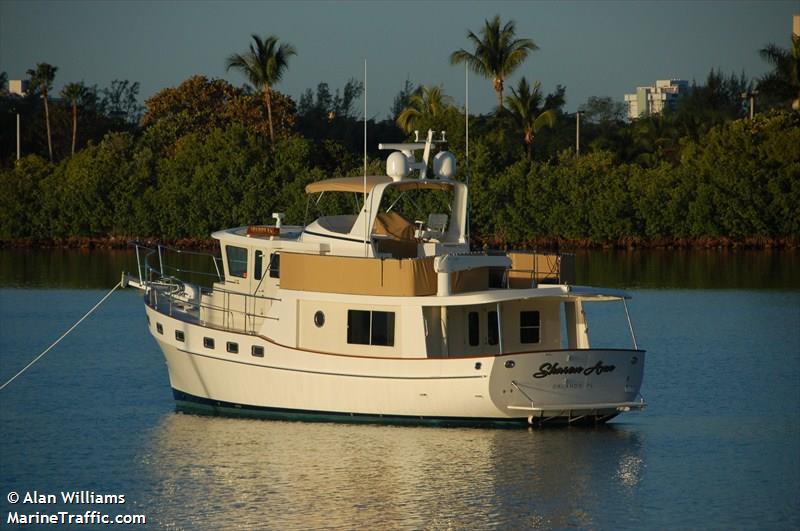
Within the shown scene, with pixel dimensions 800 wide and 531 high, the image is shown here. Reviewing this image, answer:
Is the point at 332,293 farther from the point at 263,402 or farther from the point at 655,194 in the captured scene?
the point at 655,194

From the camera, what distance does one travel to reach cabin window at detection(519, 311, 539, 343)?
3047 cm

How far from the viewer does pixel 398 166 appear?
30.5 m

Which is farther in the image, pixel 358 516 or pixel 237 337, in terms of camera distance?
pixel 237 337

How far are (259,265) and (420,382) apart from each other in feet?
17.7

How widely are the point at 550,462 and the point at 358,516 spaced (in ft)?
15.1

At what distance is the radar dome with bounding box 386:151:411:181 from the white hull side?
13.1ft

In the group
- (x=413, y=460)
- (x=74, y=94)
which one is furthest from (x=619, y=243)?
(x=413, y=460)

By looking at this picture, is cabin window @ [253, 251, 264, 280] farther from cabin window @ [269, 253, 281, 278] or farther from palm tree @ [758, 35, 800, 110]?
palm tree @ [758, 35, 800, 110]

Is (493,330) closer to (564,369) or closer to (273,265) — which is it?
(564,369)

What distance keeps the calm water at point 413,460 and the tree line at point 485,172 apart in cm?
4189

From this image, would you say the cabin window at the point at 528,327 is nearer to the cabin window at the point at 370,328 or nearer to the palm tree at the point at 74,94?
the cabin window at the point at 370,328

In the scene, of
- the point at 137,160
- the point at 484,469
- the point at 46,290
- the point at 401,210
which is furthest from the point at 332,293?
the point at 137,160

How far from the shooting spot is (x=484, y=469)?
88.1 feet

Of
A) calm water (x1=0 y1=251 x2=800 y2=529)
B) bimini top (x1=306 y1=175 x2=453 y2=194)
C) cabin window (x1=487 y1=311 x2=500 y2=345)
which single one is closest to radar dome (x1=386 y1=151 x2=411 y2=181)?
bimini top (x1=306 y1=175 x2=453 y2=194)
